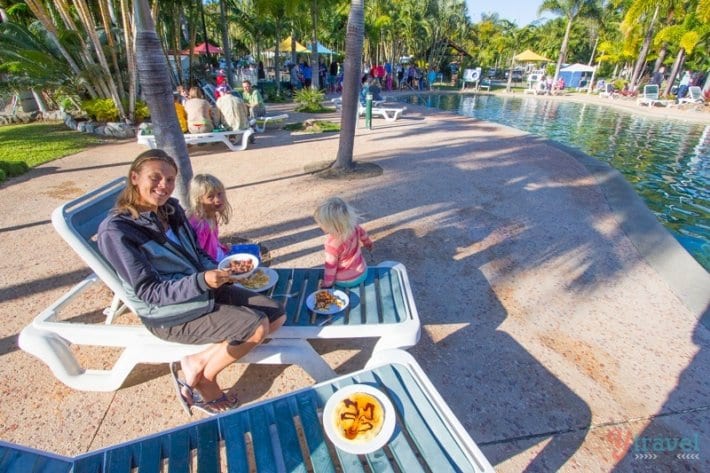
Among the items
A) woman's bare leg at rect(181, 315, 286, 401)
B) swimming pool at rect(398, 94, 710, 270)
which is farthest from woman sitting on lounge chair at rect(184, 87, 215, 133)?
swimming pool at rect(398, 94, 710, 270)

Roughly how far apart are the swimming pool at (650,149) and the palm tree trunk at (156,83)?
267 inches

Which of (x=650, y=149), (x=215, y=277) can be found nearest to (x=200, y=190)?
(x=215, y=277)

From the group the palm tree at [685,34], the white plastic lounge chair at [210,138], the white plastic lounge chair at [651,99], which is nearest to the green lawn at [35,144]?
the white plastic lounge chair at [210,138]

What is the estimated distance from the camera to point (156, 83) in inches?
139

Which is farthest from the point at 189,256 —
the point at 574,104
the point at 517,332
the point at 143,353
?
the point at 574,104

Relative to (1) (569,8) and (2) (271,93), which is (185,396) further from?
(1) (569,8)

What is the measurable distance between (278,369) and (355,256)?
3.40 feet

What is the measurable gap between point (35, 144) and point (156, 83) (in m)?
8.84

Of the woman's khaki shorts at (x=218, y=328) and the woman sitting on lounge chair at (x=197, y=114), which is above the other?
the woman sitting on lounge chair at (x=197, y=114)

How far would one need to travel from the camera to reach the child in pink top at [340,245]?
2764 millimetres

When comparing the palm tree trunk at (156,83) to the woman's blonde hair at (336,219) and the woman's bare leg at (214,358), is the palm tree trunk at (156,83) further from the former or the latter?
the woman's bare leg at (214,358)

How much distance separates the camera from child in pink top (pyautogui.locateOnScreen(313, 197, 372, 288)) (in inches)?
109

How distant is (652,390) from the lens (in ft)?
8.36

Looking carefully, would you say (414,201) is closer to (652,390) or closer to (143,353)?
(652,390)
